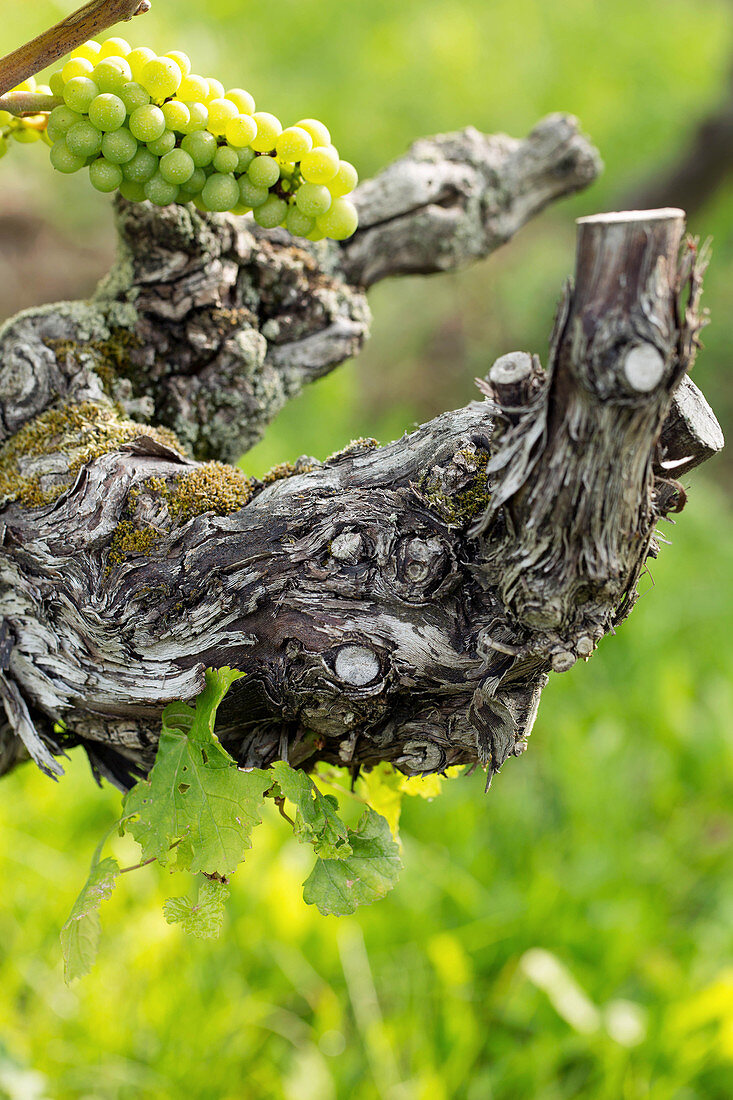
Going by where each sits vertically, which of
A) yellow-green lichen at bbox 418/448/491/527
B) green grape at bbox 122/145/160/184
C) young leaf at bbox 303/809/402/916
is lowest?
young leaf at bbox 303/809/402/916

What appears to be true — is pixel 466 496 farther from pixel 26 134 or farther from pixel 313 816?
pixel 26 134

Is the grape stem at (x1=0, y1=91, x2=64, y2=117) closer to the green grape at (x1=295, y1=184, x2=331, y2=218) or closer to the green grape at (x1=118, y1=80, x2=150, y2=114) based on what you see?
the green grape at (x1=118, y1=80, x2=150, y2=114)

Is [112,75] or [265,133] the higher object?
[112,75]

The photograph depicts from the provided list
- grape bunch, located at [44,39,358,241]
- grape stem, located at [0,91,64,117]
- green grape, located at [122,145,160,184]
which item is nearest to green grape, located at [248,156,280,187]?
grape bunch, located at [44,39,358,241]

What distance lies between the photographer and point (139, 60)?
88 centimetres

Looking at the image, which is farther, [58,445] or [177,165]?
[58,445]

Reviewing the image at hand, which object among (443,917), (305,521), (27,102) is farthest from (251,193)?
(443,917)

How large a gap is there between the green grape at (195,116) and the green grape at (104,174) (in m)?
0.08

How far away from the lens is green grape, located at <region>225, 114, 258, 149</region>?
0.89 meters

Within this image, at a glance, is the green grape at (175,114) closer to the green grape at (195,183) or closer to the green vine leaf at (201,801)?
the green grape at (195,183)

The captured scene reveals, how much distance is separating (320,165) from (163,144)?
16 cm

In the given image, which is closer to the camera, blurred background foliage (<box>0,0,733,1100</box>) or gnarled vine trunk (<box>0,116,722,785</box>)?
gnarled vine trunk (<box>0,116,722,785</box>)

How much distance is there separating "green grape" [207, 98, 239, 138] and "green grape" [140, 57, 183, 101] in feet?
0.13

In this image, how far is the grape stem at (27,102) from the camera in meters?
0.87
